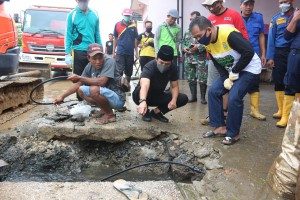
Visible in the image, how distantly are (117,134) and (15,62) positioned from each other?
302cm

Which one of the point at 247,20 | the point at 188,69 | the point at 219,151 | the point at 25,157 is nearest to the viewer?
the point at 219,151

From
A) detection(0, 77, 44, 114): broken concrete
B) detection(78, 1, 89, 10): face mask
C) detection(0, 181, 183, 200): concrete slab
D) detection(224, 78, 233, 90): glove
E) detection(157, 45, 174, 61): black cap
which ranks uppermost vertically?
detection(78, 1, 89, 10): face mask

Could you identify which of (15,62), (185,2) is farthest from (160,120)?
(185,2)

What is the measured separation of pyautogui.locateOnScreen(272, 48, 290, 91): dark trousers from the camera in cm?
491

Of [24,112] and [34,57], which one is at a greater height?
[34,57]

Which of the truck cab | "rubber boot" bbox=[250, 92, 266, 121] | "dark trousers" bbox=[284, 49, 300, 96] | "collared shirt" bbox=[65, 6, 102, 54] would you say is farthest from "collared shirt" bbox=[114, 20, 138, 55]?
"dark trousers" bbox=[284, 49, 300, 96]

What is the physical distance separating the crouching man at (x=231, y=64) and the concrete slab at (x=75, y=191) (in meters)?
1.27

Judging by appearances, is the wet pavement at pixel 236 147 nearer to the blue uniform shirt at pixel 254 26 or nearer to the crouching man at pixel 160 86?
the crouching man at pixel 160 86

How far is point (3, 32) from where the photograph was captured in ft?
19.4

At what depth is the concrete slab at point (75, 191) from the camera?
2926 millimetres

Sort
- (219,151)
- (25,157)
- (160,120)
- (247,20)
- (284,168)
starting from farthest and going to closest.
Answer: (247,20) → (160,120) → (25,157) → (219,151) → (284,168)

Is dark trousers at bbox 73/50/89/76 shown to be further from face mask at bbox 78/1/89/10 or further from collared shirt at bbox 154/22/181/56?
collared shirt at bbox 154/22/181/56

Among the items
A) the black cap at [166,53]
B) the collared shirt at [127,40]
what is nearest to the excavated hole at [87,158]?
the black cap at [166,53]

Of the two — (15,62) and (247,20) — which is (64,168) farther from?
(247,20)
